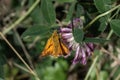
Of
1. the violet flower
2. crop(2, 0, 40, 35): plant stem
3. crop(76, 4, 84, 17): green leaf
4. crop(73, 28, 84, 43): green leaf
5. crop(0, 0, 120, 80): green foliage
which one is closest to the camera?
crop(73, 28, 84, 43): green leaf

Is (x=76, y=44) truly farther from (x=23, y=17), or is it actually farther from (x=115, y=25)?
(x=23, y=17)

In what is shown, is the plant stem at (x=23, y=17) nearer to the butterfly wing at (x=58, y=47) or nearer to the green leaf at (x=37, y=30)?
the green leaf at (x=37, y=30)

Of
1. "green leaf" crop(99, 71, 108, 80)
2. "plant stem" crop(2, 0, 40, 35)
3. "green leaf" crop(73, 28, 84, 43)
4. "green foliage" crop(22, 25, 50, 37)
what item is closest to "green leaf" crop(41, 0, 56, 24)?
"green foliage" crop(22, 25, 50, 37)

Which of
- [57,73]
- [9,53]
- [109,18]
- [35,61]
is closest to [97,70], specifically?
[57,73]

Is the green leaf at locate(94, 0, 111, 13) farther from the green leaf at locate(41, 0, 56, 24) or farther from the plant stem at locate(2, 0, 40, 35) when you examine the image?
the plant stem at locate(2, 0, 40, 35)

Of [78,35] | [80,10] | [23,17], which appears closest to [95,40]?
[78,35]

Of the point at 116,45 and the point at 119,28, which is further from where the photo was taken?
the point at 116,45

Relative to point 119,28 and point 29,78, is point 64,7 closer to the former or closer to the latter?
point 29,78

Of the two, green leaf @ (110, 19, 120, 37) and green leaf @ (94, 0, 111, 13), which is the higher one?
green leaf @ (94, 0, 111, 13)
